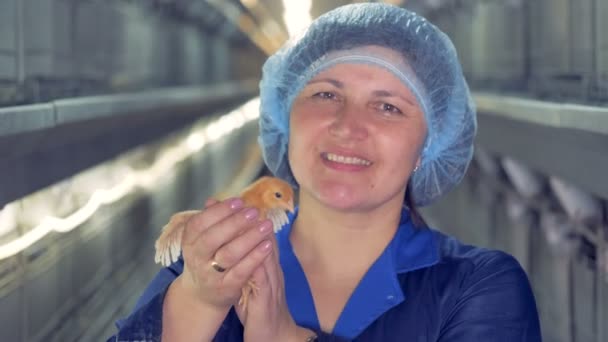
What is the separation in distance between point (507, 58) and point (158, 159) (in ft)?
11.4

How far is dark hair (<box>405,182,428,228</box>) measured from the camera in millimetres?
1954

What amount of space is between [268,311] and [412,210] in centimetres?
55

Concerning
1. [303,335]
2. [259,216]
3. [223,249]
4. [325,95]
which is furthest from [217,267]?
[325,95]

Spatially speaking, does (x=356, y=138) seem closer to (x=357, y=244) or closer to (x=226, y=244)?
(x=357, y=244)

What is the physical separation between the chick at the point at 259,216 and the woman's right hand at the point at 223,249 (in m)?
0.04

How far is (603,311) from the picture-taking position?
3.99 m

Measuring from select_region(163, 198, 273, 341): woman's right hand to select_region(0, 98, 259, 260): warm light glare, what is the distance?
0.87 metres

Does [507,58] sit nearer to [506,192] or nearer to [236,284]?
[506,192]

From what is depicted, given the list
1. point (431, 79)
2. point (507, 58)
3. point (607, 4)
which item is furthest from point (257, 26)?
point (431, 79)

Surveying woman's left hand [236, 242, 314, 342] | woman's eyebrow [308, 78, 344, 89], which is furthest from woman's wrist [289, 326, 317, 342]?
woman's eyebrow [308, 78, 344, 89]

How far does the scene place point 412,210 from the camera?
2.02 meters

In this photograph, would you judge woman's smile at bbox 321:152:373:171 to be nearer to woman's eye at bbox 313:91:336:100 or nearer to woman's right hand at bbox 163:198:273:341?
woman's eye at bbox 313:91:336:100

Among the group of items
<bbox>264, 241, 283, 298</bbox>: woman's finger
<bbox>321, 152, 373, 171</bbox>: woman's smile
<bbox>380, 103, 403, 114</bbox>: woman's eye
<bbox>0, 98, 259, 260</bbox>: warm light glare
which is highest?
<bbox>380, 103, 403, 114</bbox>: woman's eye

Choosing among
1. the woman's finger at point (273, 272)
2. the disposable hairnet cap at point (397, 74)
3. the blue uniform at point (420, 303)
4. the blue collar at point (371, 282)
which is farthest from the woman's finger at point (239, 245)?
the disposable hairnet cap at point (397, 74)
